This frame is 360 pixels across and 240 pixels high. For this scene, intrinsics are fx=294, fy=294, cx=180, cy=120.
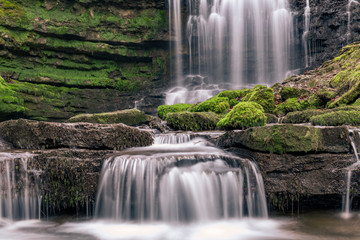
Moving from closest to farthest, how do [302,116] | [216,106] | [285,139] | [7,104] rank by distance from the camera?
[285,139] → [302,116] → [216,106] → [7,104]

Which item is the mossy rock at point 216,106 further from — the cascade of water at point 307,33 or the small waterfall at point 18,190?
the cascade of water at point 307,33

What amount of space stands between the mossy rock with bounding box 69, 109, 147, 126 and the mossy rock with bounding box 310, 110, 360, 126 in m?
6.76

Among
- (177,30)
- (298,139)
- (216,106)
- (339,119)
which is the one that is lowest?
(298,139)

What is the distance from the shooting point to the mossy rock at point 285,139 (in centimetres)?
541

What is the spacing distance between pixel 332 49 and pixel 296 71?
290 cm

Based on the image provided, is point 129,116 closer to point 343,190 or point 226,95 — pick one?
point 226,95

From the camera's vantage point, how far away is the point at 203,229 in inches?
194

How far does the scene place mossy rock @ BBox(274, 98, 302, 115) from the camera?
37.9ft

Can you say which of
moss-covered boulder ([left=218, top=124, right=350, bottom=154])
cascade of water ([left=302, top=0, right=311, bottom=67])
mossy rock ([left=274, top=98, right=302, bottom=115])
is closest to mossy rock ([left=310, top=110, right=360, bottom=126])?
moss-covered boulder ([left=218, top=124, right=350, bottom=154])

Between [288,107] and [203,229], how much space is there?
8.14 meters

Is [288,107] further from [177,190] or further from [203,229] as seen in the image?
[203,229]

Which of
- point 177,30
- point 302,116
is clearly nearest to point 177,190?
point 302,116

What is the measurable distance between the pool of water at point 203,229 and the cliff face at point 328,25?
19.0 metres

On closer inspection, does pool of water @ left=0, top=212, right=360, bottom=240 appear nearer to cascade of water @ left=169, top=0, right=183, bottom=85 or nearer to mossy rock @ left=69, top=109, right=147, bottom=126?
mossy rock @ left=69, top=109, right=147, bottom=126
